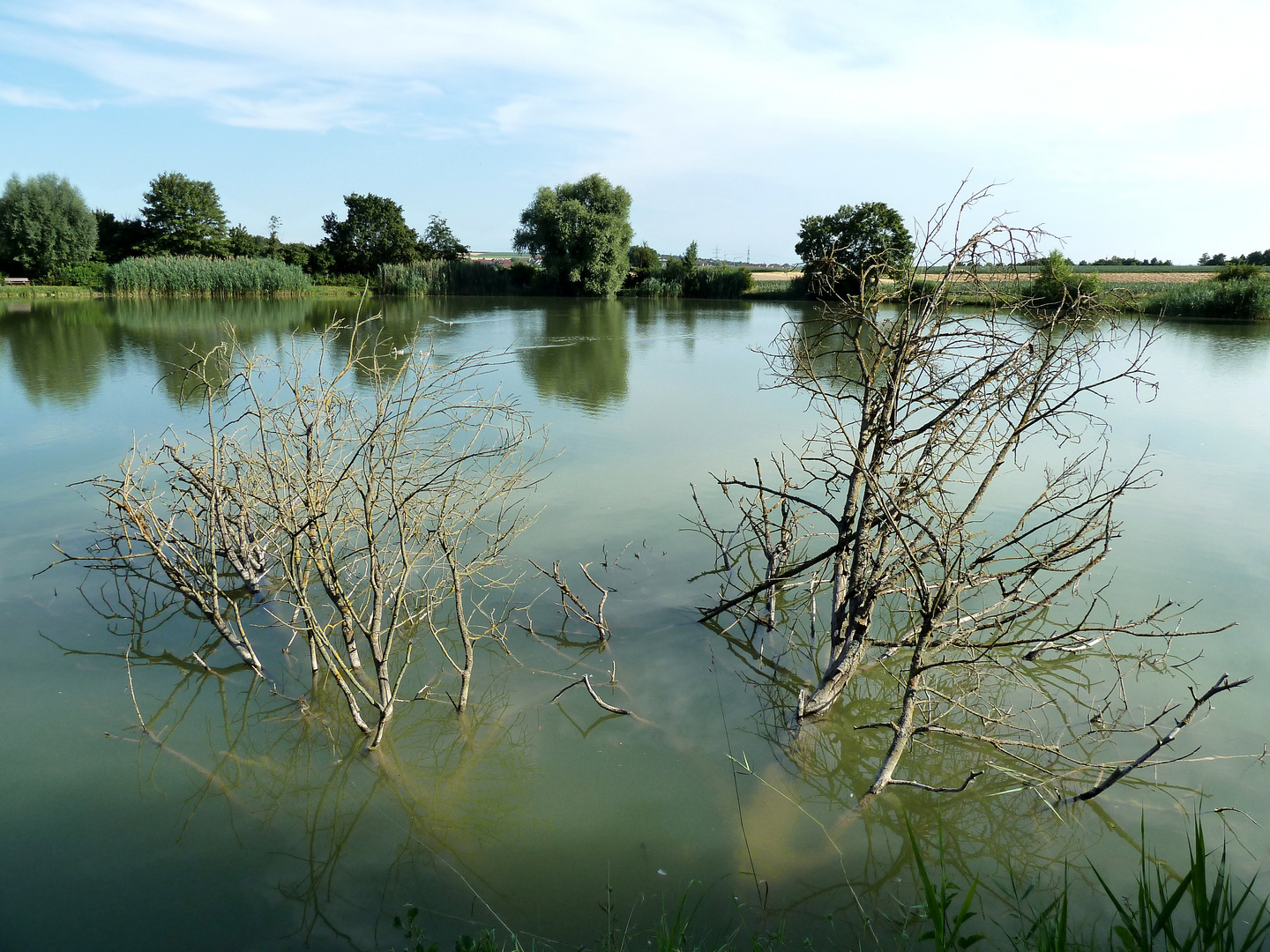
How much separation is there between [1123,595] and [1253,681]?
1.36m

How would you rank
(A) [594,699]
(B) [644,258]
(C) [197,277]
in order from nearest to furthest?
1. (A) [594,699]
2. (C) [197,277]
3. (B) [644,258]

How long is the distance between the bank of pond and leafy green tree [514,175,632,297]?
2882mm

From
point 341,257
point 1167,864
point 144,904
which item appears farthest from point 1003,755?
point 341,257

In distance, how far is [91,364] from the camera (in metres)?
17.7

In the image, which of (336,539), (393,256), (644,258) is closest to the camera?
(336,539)

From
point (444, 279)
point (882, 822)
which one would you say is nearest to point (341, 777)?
point (882, 822)

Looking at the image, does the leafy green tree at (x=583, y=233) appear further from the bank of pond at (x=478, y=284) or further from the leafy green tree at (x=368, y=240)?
the leafy green tree at (x=368, y=240)

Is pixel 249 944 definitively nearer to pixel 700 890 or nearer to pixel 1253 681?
pixel 700 890

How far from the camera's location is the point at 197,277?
37906 millimetres

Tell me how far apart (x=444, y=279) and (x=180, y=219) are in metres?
16.3

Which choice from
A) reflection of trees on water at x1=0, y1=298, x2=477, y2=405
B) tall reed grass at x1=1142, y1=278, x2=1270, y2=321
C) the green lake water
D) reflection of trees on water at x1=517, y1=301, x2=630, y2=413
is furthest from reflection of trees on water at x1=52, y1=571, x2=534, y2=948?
tall reed grass at x1=1142, y1=278, x2=1270, y2=321

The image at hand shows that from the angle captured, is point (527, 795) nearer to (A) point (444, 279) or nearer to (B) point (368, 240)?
(A) point (444, 279)

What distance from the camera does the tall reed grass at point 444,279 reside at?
48219mm

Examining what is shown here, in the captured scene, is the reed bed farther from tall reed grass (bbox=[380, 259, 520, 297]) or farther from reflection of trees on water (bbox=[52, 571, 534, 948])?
reflection of trees on water (bbox=[52, 571, 534, 948])
